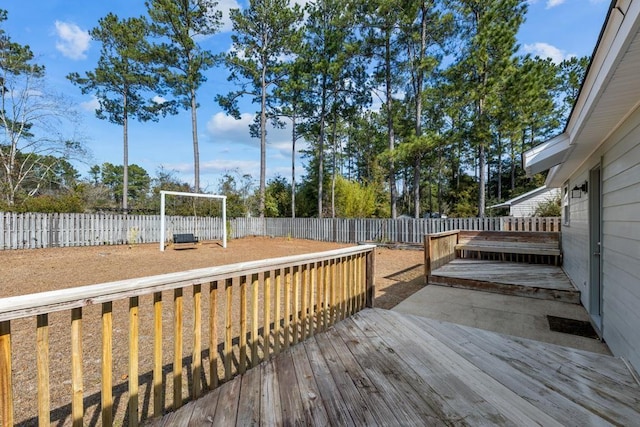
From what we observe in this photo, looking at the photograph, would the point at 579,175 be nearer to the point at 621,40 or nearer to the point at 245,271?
the point at 621,40

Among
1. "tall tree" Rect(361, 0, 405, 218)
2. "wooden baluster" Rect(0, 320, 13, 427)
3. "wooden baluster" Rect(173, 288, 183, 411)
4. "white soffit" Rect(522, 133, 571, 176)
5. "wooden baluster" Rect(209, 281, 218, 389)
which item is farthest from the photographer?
"tall tree" Rect(361, 0, 405, 218)

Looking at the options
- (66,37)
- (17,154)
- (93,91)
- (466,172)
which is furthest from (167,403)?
(466,172)

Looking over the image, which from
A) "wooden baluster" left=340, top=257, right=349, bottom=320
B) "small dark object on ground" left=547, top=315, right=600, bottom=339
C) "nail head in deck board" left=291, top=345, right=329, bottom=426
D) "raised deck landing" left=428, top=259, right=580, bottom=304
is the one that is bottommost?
"small dark object on ground" left=547, top=315, right=600, bottom=339

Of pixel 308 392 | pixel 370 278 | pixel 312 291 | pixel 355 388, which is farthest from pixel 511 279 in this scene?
pixel 308 392

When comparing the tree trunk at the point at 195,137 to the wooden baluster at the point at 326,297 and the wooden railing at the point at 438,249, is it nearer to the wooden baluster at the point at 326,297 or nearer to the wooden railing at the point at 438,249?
the wooden railing at the point at 438,249

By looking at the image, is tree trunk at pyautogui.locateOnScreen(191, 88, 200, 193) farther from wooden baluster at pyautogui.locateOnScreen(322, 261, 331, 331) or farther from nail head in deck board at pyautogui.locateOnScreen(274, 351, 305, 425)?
nail head in deck board at pyautogui.locateOnScreen(274, 351, 305, 425)

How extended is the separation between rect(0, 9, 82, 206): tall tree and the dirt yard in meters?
6.88

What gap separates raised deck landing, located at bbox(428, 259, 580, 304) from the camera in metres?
4.24

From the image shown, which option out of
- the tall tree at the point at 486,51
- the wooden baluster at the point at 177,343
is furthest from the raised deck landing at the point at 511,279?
the tall tree at the point at 486,51

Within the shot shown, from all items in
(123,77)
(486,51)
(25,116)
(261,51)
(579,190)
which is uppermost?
(261,51)

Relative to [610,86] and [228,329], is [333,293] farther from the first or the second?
[610,86]

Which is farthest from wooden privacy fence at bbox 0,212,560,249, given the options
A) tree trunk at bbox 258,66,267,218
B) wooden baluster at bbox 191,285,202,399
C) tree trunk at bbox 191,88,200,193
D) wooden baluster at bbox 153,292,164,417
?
wooden baluster at bbox 153,292,164,417

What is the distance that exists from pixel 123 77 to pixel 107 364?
1883cm

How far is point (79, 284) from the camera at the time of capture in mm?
5066
